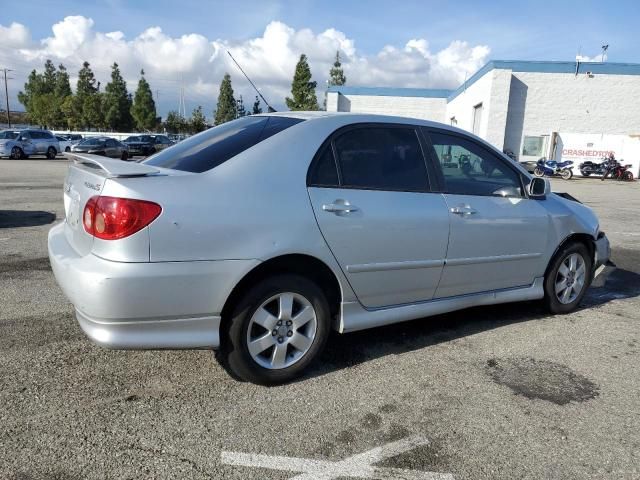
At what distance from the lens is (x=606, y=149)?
98.6 ft

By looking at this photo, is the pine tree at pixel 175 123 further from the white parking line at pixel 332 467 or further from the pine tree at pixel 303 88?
the white parking line at pixel 332 467

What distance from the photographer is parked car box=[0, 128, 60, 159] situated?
26.8 meters

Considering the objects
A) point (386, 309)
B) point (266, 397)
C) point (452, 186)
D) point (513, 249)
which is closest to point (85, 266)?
point (266, 397)

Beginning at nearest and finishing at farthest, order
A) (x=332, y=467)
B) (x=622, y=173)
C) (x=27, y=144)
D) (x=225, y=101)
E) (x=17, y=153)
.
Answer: (x=332, y=467)
(x=17, y=153)
(x=27, y=144)
(x=622, y=173)
(x=225, y=101)

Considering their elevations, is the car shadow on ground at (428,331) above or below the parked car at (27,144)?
below

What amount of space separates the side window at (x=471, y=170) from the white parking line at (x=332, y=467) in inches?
81.3

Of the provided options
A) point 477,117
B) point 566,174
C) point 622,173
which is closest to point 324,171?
point 566,174

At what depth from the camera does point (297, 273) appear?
10.6 feet

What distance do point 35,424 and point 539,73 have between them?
3280 centimetres

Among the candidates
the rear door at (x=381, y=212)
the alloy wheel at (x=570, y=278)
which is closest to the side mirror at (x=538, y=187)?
the alloy wheel at (x=570, y=278)

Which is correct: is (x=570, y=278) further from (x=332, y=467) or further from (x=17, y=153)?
(x=17, y=153)

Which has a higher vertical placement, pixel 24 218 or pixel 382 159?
pixel 382 159

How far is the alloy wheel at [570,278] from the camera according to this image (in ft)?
15.6

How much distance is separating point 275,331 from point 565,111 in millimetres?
31979
